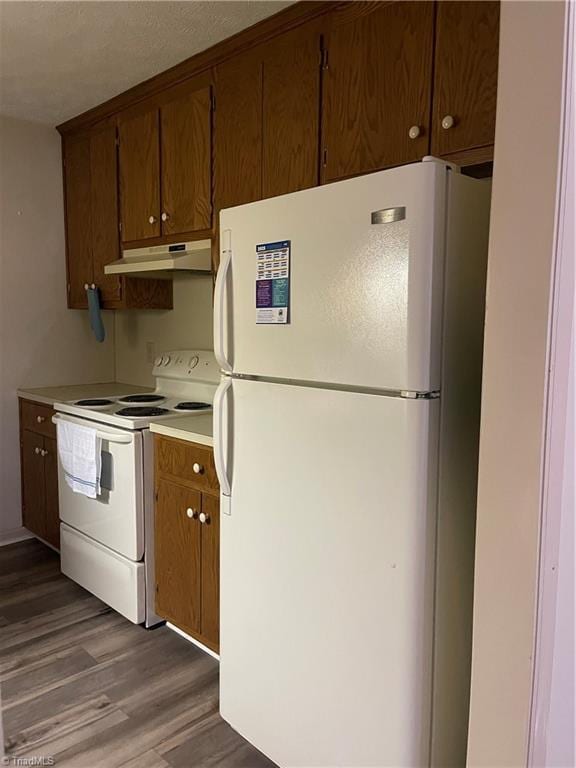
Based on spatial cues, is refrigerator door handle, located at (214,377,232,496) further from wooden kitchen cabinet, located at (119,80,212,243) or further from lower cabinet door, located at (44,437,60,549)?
lower cabinet door, located at (44,437,60,549)

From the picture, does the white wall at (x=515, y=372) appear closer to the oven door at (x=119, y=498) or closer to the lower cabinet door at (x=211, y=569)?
the lower cabinet door at (x=211, y=569)

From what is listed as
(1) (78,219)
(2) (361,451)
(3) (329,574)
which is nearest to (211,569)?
(3) (329,574)

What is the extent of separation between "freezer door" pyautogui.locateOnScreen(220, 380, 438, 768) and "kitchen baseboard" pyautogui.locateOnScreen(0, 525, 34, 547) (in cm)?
222

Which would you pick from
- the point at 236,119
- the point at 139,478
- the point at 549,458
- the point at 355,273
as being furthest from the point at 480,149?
the point at 139,478

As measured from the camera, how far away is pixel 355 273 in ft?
4.48

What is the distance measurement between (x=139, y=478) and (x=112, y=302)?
4.10 ft

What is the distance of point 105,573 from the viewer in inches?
105

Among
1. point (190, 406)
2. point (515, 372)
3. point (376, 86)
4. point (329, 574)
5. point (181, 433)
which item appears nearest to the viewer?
point (515, 372)

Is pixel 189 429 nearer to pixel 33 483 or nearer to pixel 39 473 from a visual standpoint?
pixel 39 473

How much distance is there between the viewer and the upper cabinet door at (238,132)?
225 cm

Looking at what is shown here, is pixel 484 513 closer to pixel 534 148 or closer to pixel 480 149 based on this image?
pixel 534 148

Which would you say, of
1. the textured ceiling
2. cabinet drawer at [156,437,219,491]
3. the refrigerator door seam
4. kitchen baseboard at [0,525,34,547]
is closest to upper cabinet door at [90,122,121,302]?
the textured ceiling

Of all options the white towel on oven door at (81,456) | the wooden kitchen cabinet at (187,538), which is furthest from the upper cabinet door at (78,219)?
the wooden kitchen cabinet at (187,538)

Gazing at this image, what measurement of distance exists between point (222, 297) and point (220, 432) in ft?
1.35
